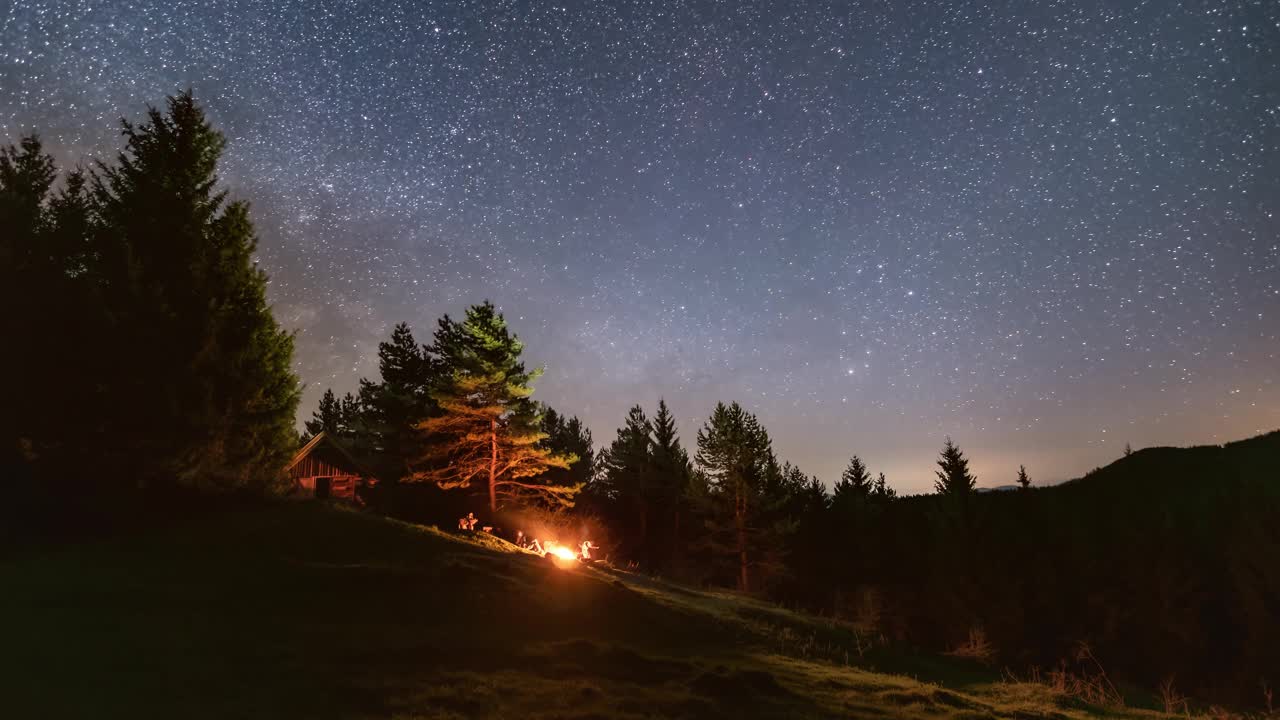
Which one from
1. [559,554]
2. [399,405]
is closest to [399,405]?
[399,405]

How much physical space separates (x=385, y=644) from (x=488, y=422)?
2309 centimetres

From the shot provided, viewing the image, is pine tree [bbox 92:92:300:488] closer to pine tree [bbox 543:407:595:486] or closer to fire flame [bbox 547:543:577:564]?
fire flame [bbox 547:543:577:564]

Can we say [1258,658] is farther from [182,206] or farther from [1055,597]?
[182,206]

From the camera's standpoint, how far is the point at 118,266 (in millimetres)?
22688

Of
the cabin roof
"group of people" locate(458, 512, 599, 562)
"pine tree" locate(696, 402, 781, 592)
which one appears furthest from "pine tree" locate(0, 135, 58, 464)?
"pine tree" locate(696, 402, 781, 592)

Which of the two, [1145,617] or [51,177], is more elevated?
[51,177]

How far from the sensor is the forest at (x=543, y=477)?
21750 millimetres

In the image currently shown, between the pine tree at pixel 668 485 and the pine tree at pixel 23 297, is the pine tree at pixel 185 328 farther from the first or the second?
the pine tree at pixel 668 485

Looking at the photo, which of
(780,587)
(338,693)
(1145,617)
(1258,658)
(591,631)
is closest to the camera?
(338,693)

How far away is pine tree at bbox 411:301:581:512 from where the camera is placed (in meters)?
34.1

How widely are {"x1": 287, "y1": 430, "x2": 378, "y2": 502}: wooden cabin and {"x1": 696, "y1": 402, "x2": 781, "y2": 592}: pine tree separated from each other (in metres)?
25.2

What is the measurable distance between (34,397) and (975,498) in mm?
64146

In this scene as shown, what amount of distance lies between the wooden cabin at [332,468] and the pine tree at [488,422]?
819 cm

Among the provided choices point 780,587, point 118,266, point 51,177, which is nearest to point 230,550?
point 118,266
